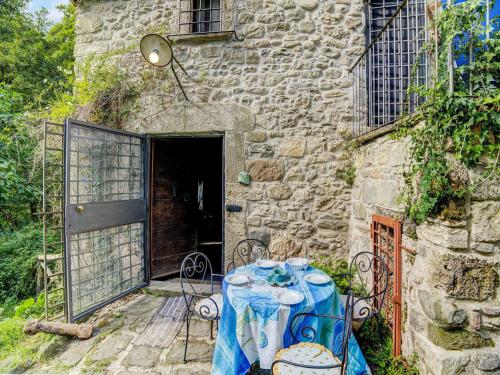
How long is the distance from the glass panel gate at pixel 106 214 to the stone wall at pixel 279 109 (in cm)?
62

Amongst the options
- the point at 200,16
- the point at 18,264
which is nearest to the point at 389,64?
the point at 200,16

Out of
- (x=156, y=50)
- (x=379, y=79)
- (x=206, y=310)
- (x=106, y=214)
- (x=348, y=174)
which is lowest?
(x=206, y=310)

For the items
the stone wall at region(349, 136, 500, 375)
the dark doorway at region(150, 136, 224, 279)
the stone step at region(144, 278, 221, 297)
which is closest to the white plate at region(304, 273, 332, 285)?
the stone wall at region(349, 136, 500, 375)

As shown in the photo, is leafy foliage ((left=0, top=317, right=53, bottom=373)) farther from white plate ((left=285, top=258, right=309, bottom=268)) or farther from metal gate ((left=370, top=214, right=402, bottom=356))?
metal gate ((left=370, top=214, right=402, bottom=356))

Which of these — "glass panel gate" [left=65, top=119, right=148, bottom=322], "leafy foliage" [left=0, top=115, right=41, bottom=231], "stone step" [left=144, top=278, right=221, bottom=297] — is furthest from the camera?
"leafy foliage" [left=0, top=115, right=41, bottom=231]

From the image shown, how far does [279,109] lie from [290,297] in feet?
8.55

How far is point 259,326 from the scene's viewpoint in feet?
6.86

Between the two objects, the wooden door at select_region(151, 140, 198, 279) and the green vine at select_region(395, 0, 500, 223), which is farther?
the wooden door at select_region(151, 140, 198, 279)

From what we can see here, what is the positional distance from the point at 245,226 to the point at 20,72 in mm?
10868

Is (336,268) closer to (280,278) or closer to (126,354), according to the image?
(280,278)

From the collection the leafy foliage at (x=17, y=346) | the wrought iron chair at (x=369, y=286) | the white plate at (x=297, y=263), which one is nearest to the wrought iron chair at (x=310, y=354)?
the wrought iron chair at (x=369, y=286)

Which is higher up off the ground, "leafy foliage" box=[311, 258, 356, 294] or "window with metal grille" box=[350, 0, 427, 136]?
"window with metal grille" box=[350, 0, 427, 136]

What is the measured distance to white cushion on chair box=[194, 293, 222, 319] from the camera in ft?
8.42

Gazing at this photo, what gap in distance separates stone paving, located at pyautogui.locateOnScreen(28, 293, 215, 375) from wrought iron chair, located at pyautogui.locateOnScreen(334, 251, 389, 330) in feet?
4.72
